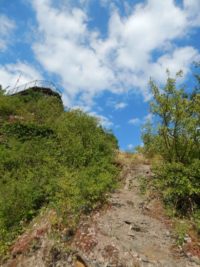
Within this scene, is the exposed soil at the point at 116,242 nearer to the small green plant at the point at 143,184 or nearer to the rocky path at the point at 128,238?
the rocky path at the point at 128,238

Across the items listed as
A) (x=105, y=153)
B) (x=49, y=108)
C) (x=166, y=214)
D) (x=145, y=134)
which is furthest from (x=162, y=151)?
(x=49, y=108)

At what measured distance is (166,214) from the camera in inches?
479

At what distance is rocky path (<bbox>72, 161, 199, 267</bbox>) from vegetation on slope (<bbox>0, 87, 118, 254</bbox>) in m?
0.85

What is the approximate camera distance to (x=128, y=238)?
403 inches

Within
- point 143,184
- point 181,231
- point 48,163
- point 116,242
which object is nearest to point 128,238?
point 116,242

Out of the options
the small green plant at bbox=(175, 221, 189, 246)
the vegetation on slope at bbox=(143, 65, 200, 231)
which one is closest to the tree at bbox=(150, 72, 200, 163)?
the vegetation on slope at bbox=(143, 65, 200, 231)

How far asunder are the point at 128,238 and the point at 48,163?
8.06m

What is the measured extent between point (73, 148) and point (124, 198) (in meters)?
5.42

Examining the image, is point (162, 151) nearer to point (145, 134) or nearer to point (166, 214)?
point (145, 134)

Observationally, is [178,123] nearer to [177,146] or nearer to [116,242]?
[177,146]

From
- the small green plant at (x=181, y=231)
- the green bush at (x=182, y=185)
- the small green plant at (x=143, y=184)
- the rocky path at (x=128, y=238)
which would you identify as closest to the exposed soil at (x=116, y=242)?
the rocky path at (x=128, y=238)

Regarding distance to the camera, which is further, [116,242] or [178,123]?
[178,123]

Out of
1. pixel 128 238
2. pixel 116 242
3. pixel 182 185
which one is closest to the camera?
pixel 116 242

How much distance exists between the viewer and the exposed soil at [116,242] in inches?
364
